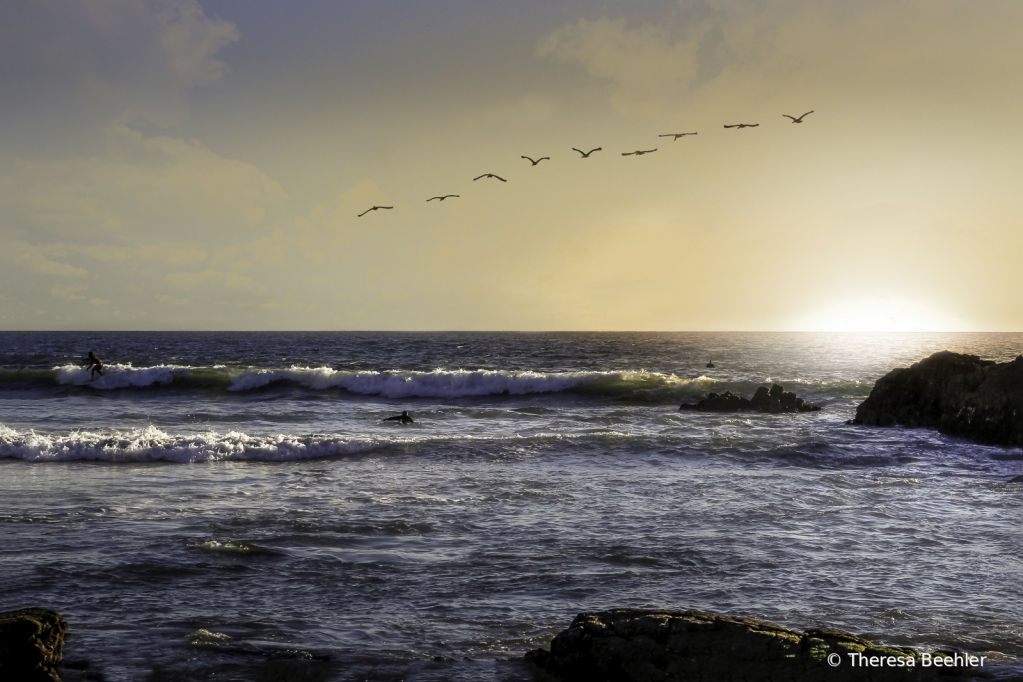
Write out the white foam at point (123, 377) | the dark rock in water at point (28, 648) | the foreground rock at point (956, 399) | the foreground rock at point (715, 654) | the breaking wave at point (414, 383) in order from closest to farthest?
the foreground rock at point (715, 654), the dark rock in water at point (28, 648), the foreground rock at point (956, 399), the breaking wave at point (414, 383), the white foam at point (123, 377)

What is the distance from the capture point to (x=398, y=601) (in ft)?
22.5

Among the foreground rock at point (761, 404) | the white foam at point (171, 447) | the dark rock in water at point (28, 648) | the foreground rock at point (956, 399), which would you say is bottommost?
the white foam at point (171, 447)

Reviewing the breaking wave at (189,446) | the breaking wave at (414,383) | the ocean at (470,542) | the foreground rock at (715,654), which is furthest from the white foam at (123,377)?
the foreground rock at (715,654)

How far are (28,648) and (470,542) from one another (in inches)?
183

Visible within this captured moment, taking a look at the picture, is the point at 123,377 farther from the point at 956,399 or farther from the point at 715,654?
the point at 715,654

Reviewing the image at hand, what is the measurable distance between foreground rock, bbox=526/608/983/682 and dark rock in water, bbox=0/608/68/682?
140 inches

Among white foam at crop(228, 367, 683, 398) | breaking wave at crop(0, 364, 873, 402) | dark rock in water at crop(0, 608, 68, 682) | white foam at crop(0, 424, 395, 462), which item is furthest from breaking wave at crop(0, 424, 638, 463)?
white foam at crop(228, 367, 683, 398)

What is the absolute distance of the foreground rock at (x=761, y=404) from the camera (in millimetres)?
25891

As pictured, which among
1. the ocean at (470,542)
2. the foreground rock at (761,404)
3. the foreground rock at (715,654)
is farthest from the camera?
the foreground rock at (761,404)

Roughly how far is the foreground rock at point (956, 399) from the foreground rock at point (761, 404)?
13.3ft

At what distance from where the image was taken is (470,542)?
870 centimetres
